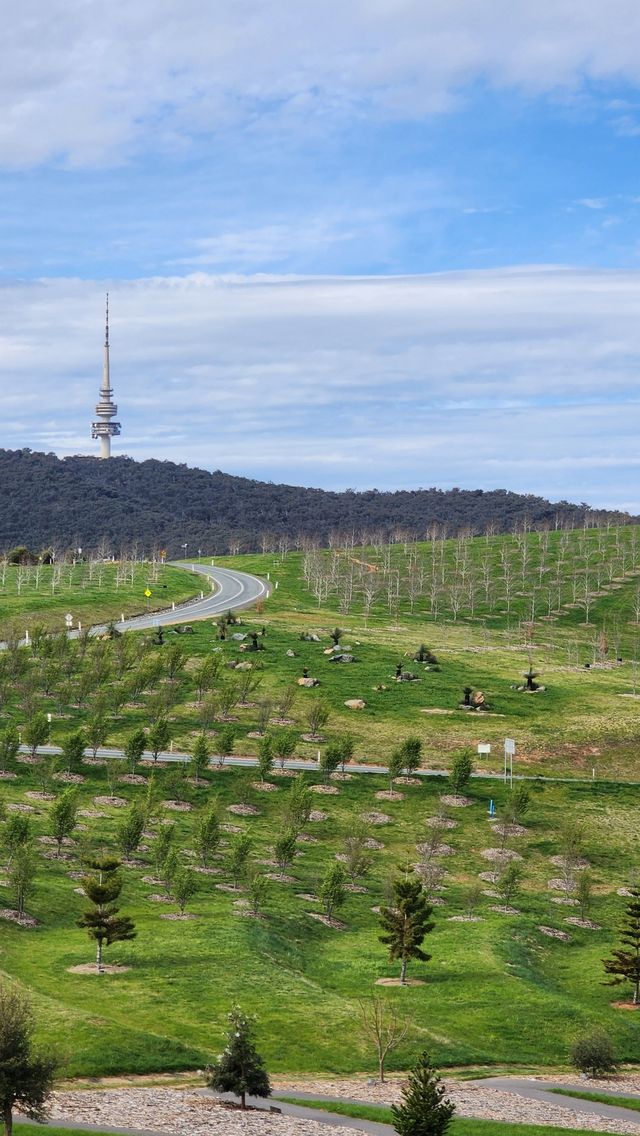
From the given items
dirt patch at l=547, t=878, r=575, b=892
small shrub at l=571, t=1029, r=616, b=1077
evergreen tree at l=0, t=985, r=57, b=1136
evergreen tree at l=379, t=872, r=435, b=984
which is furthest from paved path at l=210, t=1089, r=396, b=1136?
dirt patch at l=547, t=878, r=575, b=892

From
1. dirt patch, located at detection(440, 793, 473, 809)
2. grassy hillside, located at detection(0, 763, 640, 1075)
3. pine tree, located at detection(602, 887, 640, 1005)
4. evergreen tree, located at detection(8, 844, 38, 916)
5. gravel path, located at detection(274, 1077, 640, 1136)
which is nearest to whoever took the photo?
gravel path, located at detection(274, 1077, 640, 1136)

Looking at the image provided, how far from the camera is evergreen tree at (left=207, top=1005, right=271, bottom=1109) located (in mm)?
48062

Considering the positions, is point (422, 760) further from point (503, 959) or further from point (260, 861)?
point (503, 959)

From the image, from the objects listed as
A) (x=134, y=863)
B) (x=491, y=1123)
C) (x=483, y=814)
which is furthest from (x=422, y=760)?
(x=491, y=1123)

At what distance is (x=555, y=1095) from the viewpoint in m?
54.4

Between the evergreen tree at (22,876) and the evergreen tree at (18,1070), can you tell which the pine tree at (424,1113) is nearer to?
the evergreen tree at (18,1070)

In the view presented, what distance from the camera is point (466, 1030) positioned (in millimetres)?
61969

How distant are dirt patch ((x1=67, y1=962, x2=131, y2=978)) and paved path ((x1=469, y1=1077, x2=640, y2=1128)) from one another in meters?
19.4

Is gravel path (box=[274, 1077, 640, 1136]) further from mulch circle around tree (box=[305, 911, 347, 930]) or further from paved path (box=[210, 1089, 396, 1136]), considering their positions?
mulch circle around tree (box=[305, 911, 347, 930])

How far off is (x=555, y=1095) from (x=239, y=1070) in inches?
601

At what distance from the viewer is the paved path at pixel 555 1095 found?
172ft

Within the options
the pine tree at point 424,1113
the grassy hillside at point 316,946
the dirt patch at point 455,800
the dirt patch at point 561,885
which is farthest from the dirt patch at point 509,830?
the pine tree at point 424,1113

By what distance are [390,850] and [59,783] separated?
2776 centimetres

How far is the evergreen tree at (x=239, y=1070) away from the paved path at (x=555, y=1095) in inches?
464
